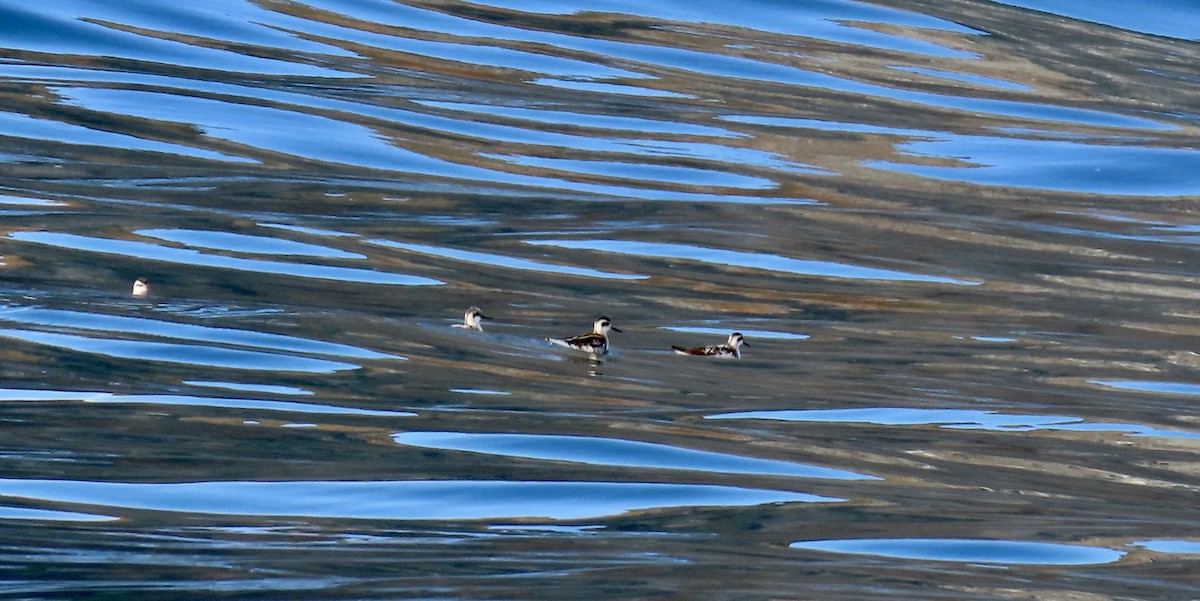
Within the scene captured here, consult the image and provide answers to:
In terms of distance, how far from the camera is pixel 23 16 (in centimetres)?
1547

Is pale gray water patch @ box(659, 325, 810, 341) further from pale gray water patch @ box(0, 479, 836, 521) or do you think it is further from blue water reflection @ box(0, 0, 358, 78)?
blue water reflection @ box(0, 0, 358, 78)

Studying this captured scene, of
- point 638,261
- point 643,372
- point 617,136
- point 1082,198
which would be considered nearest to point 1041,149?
point 1082,198

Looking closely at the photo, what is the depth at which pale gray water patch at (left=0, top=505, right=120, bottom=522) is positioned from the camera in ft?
17.6

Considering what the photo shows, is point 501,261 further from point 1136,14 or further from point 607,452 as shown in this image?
point 1136,14

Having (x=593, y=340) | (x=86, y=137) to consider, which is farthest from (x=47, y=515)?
(x=86, y=137)

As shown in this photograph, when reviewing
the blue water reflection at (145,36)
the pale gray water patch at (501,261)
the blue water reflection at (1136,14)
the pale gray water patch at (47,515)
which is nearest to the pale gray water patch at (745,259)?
the pale gray water patch at (501,261)

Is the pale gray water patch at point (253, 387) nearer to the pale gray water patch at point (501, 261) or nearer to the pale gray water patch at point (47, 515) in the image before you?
the pale gray water patch at point (47, 515)

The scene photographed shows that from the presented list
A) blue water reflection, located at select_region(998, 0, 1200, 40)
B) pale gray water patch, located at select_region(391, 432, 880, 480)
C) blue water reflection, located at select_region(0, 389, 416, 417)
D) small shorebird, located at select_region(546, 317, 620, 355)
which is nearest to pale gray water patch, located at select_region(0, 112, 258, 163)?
small shorebird, located at select_region(546, 317, 620, 355)

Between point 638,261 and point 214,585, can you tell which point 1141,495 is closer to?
point 214,585

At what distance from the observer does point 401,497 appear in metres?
5.79

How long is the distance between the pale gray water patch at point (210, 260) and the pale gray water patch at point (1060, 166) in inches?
193

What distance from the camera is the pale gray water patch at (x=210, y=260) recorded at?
942 centimetres

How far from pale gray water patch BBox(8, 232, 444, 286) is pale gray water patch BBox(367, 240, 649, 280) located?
0.57 metres

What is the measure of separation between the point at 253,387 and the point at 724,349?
210 cm
